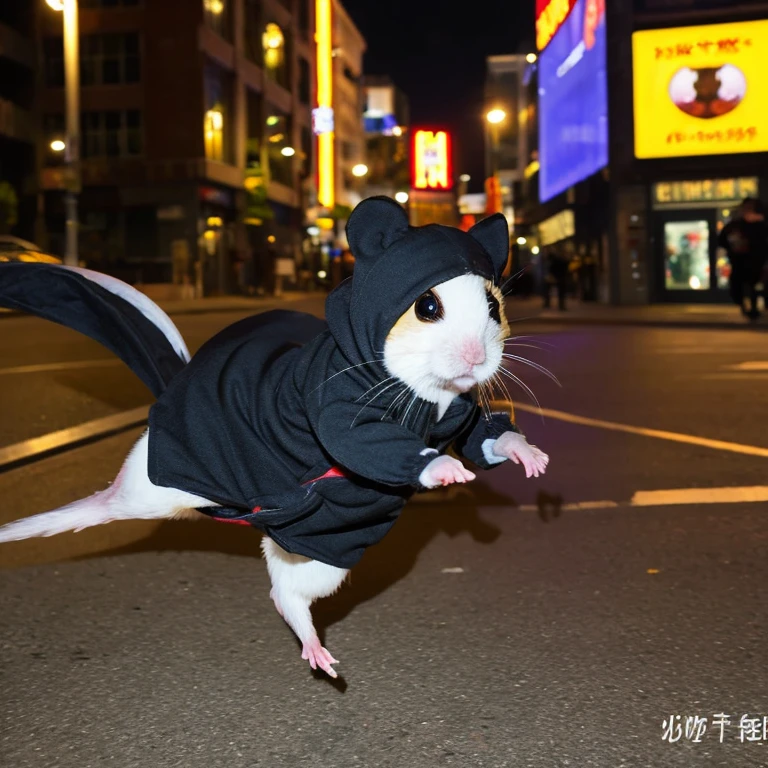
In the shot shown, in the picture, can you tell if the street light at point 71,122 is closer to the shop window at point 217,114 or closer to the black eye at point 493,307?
the shop window at point 217,114

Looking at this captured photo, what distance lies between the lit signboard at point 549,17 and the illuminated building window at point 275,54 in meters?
15.1

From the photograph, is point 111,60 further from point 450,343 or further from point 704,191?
point 450,343

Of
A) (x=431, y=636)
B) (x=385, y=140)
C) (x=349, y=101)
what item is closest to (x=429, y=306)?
(x=431, y=636)

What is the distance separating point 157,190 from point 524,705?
45.5 m

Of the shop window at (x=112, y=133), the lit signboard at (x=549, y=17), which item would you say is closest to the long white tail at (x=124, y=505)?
the lit signboard at (x=549, y=17)

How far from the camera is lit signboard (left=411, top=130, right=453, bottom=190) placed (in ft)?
344

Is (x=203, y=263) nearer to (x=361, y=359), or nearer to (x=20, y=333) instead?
(x=20, y=333)

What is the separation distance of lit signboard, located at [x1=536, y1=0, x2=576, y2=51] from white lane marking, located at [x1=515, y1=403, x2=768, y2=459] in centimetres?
3344

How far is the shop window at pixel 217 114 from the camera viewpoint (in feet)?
157

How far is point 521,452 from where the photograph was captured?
125 inches

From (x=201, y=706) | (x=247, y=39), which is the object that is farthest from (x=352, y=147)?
(x=201, y=706)

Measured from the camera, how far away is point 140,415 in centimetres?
934

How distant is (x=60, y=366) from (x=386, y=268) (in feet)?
37.3

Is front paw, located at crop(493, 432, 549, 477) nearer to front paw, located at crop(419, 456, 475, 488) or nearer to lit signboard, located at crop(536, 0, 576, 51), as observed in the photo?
front paw, located at crop(419, 456, 475, 488)
